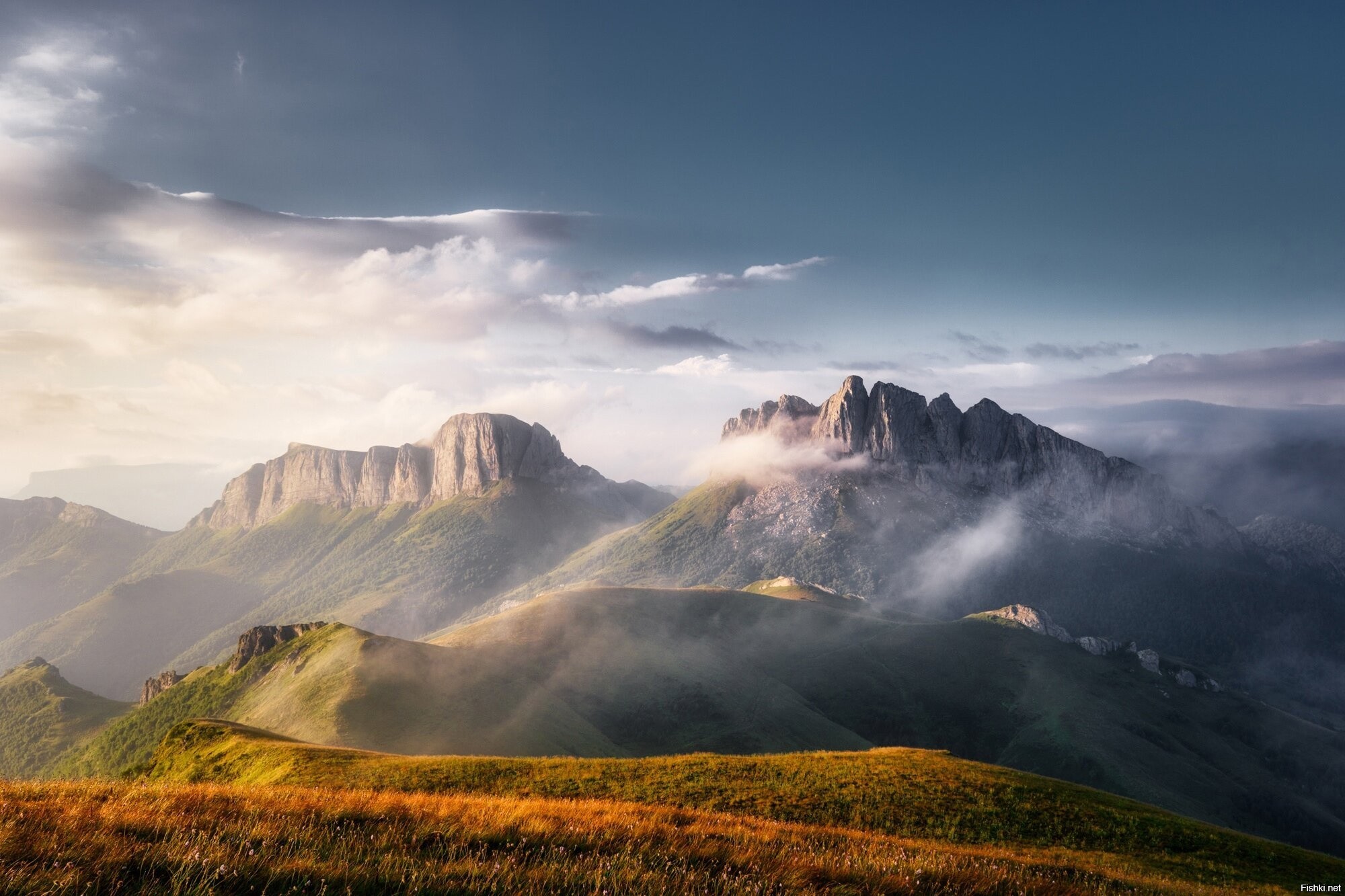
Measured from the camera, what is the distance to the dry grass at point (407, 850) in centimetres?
820

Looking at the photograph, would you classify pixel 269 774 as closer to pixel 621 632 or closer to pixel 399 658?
pixel 399 658

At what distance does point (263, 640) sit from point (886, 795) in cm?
16118

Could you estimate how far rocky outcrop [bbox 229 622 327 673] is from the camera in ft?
506

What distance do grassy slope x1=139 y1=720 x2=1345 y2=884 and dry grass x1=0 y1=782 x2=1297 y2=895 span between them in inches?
635

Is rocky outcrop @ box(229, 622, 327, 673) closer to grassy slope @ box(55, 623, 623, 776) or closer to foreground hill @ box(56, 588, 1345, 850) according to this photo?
foreground hill @ box(56, 588, 1345, 850)

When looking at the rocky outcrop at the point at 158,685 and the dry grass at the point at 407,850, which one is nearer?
the dry grass at the point at 407,850

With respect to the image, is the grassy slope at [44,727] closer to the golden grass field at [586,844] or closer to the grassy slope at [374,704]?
Answer: the grassy slope at [374,704]

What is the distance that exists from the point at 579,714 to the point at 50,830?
137 m

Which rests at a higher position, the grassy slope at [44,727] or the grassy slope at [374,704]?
the grassy slope at [374,704]

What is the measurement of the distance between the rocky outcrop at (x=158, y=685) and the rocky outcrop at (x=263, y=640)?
1209 inches

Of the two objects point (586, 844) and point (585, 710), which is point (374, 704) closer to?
point (585, 710)

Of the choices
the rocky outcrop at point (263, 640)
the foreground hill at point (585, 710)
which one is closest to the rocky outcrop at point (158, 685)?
the foreground hill at point (585, 710)

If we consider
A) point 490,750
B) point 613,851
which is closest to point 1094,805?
point 613,851

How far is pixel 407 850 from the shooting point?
1069 cm
